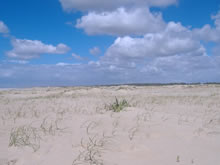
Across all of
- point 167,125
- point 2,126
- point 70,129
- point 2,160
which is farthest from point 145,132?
point 2,126

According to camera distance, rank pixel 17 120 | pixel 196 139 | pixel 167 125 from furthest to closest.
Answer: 1. pixel 17 120
2. pixel 167 125
3. pixel 196 139

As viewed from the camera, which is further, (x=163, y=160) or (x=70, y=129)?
(x=70, y=129)

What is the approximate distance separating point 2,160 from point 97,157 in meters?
1.45

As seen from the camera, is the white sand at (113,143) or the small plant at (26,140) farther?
the small plant at (26,140)

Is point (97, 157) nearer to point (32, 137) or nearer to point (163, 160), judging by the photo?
point (163, 160)

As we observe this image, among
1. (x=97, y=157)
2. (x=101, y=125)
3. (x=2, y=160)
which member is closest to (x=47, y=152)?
(x=2, y=160)

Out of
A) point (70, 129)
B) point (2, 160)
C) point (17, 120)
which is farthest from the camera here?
point (17, 120)

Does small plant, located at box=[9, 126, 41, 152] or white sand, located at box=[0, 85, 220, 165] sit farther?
small plant, located at box=[9, 126, 41, 152]

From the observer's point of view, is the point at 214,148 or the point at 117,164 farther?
the point at 214,148

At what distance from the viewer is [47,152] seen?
318 centimetres

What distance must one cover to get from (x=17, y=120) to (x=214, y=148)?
5015mm

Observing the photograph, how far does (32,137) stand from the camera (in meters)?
3.74

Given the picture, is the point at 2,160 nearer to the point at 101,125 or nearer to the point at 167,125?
the point at 101,125

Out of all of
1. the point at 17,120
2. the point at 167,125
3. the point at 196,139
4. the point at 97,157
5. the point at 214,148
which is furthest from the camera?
the point at 17,120
